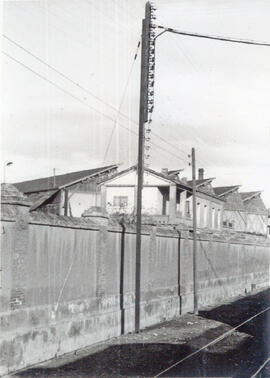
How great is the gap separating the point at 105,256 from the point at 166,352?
10.3 feet

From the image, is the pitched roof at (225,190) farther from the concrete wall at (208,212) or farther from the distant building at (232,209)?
the concrete wall at (208,212)

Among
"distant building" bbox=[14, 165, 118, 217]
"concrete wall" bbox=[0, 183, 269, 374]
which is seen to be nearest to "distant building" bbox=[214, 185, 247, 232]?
"distant building" bbox=[14, 165, 118, 217]

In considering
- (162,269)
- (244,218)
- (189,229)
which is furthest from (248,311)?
(244,218)

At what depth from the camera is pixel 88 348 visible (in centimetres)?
1271

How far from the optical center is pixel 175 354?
12.5 metres

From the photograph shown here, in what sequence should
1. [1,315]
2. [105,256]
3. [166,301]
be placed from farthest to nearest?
1. [166,301]
2. [105,256]
3. [1,315]

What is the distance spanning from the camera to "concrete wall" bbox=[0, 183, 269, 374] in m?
10.1

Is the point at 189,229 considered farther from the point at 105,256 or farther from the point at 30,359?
the point at 30,359

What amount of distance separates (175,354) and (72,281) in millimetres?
3155

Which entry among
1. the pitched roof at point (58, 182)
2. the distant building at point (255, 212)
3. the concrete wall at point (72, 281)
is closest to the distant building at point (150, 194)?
the pitched roof at point (58, 182)

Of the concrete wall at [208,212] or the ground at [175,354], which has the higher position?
the concrete wall at [208,212]

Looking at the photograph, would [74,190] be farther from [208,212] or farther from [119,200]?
[208,212]

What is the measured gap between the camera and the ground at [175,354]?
34.5ft

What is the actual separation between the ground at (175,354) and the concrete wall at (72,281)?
0.46 meters
